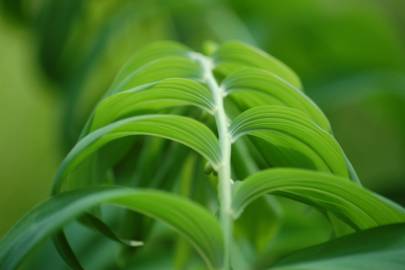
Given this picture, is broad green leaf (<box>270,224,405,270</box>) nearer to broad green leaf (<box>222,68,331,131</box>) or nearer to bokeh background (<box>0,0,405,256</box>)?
broad green leaf (<box>222,68,331,131</box>)

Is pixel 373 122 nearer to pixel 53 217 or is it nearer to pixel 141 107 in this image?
pixel 141 107

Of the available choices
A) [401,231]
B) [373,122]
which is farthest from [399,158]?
[401,231]

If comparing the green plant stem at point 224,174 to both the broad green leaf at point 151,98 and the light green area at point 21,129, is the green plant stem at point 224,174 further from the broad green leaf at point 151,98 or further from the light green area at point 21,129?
the light green area at point 21,129

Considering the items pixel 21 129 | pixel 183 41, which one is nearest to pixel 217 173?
pixel 183 41

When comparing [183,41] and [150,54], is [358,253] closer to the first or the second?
[150,54]

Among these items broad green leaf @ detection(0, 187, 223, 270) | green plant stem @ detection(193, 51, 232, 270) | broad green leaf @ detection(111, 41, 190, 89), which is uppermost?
broad green leaf @ detection(111, 41, 190, 89)

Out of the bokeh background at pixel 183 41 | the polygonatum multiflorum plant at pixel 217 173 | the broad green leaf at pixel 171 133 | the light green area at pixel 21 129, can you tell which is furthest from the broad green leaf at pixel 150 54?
the light green area at pixel 21 129

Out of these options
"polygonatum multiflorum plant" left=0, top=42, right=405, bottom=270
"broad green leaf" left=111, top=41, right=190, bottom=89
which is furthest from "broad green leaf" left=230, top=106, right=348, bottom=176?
"broad green leaf" left=111, top=41, right=190, bottom=89
